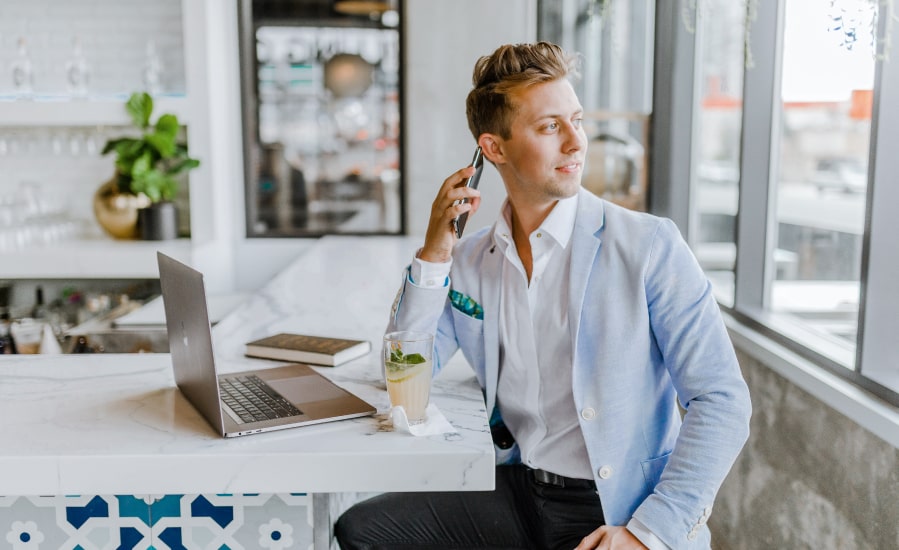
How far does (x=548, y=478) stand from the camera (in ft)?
5.16

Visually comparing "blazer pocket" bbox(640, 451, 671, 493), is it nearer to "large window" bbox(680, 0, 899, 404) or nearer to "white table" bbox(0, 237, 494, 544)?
"white table" bbox(0, 237, 494, 544)

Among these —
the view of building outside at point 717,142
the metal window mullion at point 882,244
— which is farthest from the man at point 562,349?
the view of building outside at point 717,142

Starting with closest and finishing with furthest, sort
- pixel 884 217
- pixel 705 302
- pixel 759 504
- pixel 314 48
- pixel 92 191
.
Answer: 1. pixel 705 302
2. pixel 884 217
3. pixel 759 504
4. pixel 92 191
5. pixel 314 48

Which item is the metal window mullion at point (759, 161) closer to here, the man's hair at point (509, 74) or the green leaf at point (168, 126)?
the man's hair at point (509, 74)

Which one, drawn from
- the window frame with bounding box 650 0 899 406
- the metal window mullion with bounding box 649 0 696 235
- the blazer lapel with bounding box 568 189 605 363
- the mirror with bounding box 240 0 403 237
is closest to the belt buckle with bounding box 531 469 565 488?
the blazer lapel with bounding box 568 189 605 363

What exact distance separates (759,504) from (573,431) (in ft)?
3.75

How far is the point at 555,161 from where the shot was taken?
5.14ft

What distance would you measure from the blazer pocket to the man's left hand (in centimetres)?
13

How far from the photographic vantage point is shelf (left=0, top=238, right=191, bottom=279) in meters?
3.78

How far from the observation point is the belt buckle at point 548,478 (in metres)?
1.56

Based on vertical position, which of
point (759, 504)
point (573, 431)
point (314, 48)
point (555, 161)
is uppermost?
point (314, 48)

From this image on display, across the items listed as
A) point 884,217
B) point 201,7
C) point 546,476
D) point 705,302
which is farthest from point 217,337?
point 201,7

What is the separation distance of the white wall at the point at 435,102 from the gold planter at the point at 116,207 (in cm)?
50

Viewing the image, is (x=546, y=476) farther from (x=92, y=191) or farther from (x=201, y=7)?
(x=92, y=191)
